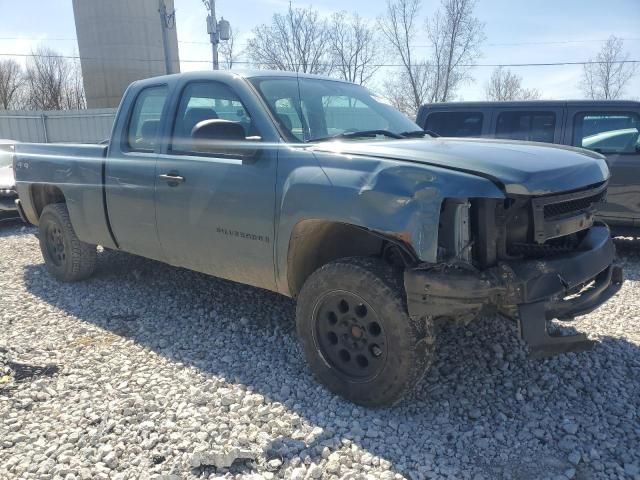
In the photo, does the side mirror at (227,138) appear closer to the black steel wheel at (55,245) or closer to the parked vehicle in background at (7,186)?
the black steel wheel at (55,245)

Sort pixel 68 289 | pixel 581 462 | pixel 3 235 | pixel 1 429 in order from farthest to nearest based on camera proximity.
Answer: pixel 3 235
pixel 68 289
pixel 1 429
pixel 581 462

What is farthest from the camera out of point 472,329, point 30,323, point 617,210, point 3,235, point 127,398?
point 3,235

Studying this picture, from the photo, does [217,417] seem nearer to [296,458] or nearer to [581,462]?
[296,458]

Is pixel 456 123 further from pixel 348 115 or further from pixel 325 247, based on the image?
pixel 325 247

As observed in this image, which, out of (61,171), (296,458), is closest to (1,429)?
(296,458)

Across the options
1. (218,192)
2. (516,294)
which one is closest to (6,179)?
(218,192)

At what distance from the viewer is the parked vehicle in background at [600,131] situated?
650 cm

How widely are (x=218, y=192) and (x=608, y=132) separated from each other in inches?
209

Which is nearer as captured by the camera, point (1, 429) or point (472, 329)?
point (1, 429)

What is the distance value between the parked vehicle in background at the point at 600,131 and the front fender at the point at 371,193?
4708 mm

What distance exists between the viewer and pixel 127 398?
325 centimetres

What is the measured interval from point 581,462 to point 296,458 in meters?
1.39

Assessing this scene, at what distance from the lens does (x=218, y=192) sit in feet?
11.9

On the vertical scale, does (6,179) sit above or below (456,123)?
below
